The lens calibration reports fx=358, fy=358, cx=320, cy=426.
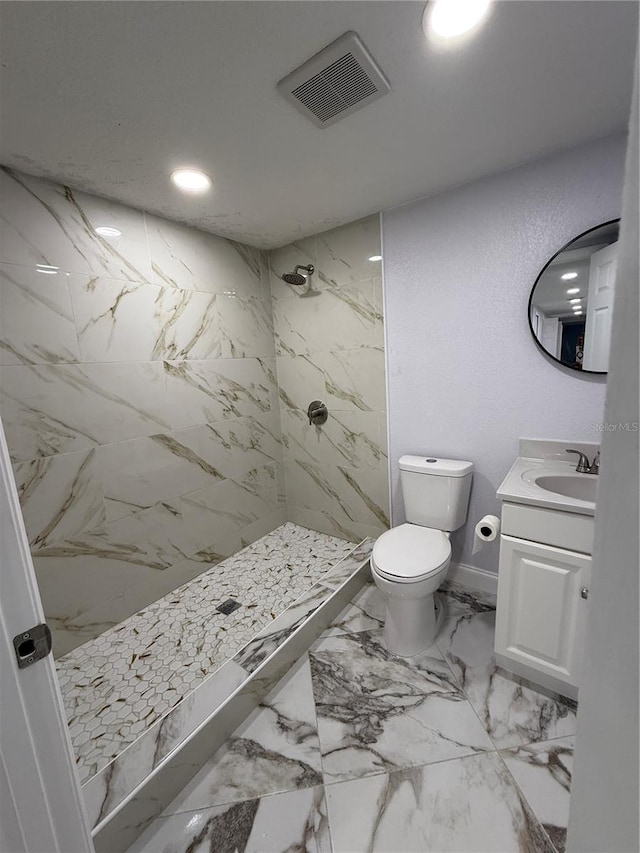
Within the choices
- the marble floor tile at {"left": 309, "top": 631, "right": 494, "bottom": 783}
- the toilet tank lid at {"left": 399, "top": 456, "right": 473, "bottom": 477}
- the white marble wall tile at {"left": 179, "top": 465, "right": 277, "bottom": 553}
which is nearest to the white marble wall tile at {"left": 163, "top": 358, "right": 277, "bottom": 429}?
the white marble wall tile at {"left": 179, "top": 465, "right": 277, "bottom": 553}

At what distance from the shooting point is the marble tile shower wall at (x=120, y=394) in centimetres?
151

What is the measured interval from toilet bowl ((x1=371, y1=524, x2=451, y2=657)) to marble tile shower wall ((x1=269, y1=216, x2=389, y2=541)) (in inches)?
24.8

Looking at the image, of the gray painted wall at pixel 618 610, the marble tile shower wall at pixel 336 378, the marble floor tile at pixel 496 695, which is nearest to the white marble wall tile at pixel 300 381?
the marble tile shower wall at pixel 336 378

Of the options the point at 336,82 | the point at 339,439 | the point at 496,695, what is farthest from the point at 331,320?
the point at 496,695

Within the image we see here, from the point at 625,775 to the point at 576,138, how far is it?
6.69 ft

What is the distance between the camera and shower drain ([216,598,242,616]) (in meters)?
1.92

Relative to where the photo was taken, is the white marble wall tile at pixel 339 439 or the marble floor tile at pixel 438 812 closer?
the marble floor tile at pixel 438 812

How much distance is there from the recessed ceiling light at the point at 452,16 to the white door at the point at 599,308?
100 cm

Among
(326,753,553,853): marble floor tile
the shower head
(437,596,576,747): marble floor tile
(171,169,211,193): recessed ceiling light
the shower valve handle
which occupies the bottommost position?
(326,753,553,853): marble floor tile

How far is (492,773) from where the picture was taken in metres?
1.18

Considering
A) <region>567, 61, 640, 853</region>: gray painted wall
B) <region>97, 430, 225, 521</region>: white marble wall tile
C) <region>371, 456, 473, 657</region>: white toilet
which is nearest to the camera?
<region>567, 61, 640, 853</region>: gray painted wall

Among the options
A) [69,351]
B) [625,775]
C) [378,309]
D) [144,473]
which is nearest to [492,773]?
[625,775]

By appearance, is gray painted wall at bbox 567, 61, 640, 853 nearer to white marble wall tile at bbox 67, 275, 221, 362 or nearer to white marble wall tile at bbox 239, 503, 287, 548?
white marble wall tile at bbox 67, 275, 221, 362

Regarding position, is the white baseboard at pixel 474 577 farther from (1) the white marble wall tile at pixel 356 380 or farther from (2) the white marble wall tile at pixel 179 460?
(2) the white marble wall tile at pixel 179 460
